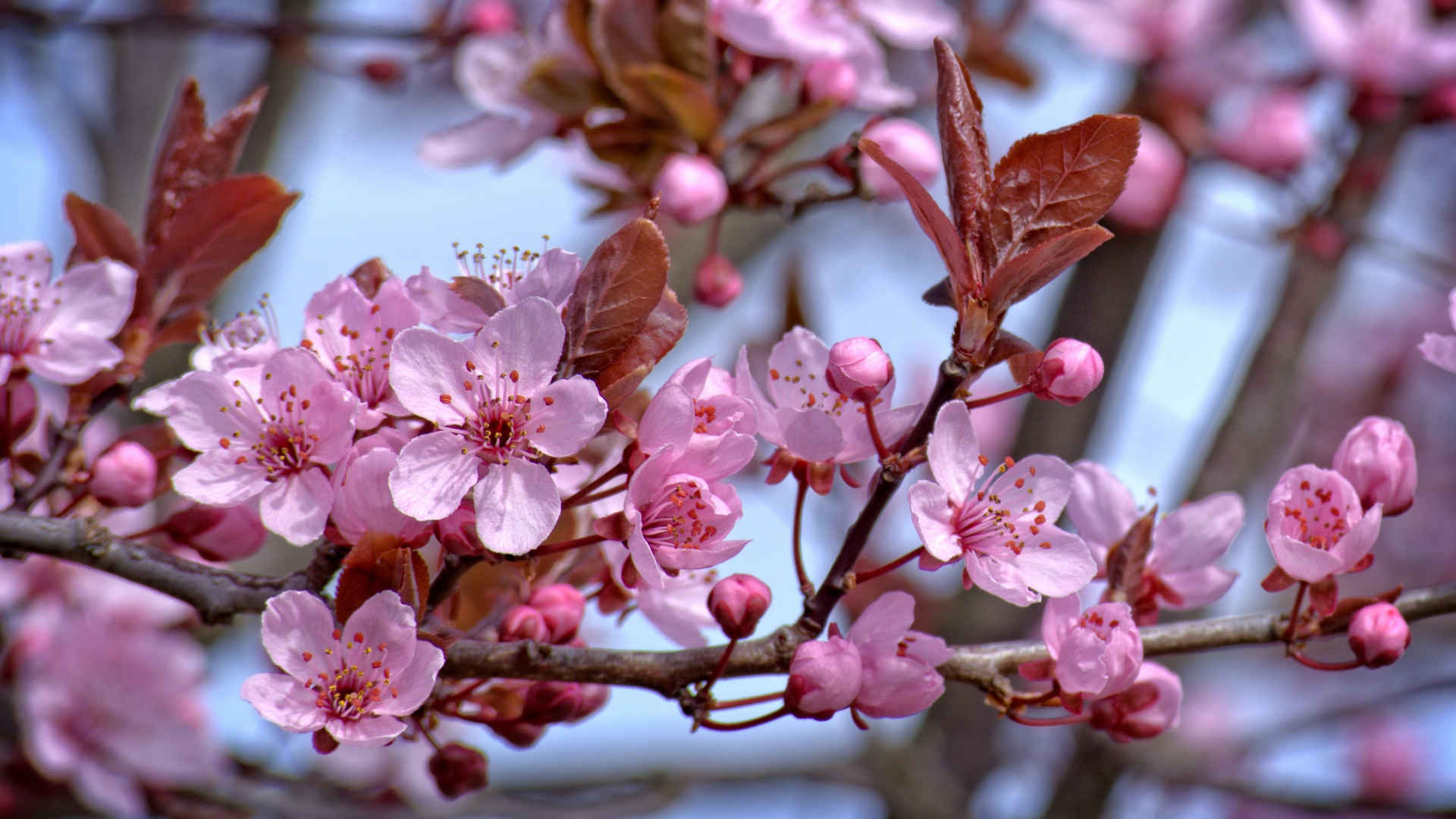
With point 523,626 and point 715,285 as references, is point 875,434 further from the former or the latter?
point 715,285

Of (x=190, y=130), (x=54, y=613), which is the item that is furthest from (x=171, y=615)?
(x=190, y=130)

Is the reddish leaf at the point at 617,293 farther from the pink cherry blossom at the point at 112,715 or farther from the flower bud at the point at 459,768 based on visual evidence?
the pink cherry blossom at the point at 112,715

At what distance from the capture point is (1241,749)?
9.34 ft

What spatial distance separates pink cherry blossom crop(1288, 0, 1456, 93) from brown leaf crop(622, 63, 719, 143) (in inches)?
67.5

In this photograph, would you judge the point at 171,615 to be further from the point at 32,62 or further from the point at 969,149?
the point at 969,149

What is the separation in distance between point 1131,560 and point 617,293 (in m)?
0.58

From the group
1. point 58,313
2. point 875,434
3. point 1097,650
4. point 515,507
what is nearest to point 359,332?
point 515,507

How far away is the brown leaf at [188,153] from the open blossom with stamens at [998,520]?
0.87m

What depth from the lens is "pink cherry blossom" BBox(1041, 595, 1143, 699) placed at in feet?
3.33

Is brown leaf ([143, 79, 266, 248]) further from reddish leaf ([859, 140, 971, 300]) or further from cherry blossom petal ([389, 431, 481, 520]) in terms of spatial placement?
reddish leaf ([859, 140, 971, 300])

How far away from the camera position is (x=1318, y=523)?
1.11 meters

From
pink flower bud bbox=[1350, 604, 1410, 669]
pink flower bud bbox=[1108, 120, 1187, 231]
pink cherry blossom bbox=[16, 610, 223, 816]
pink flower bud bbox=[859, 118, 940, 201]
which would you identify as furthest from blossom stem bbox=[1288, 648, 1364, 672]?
pink cherry blossom bbox=[16, 610, 223, 816]

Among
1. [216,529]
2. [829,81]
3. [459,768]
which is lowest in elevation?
[459,768]

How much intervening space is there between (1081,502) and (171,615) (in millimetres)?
2130
